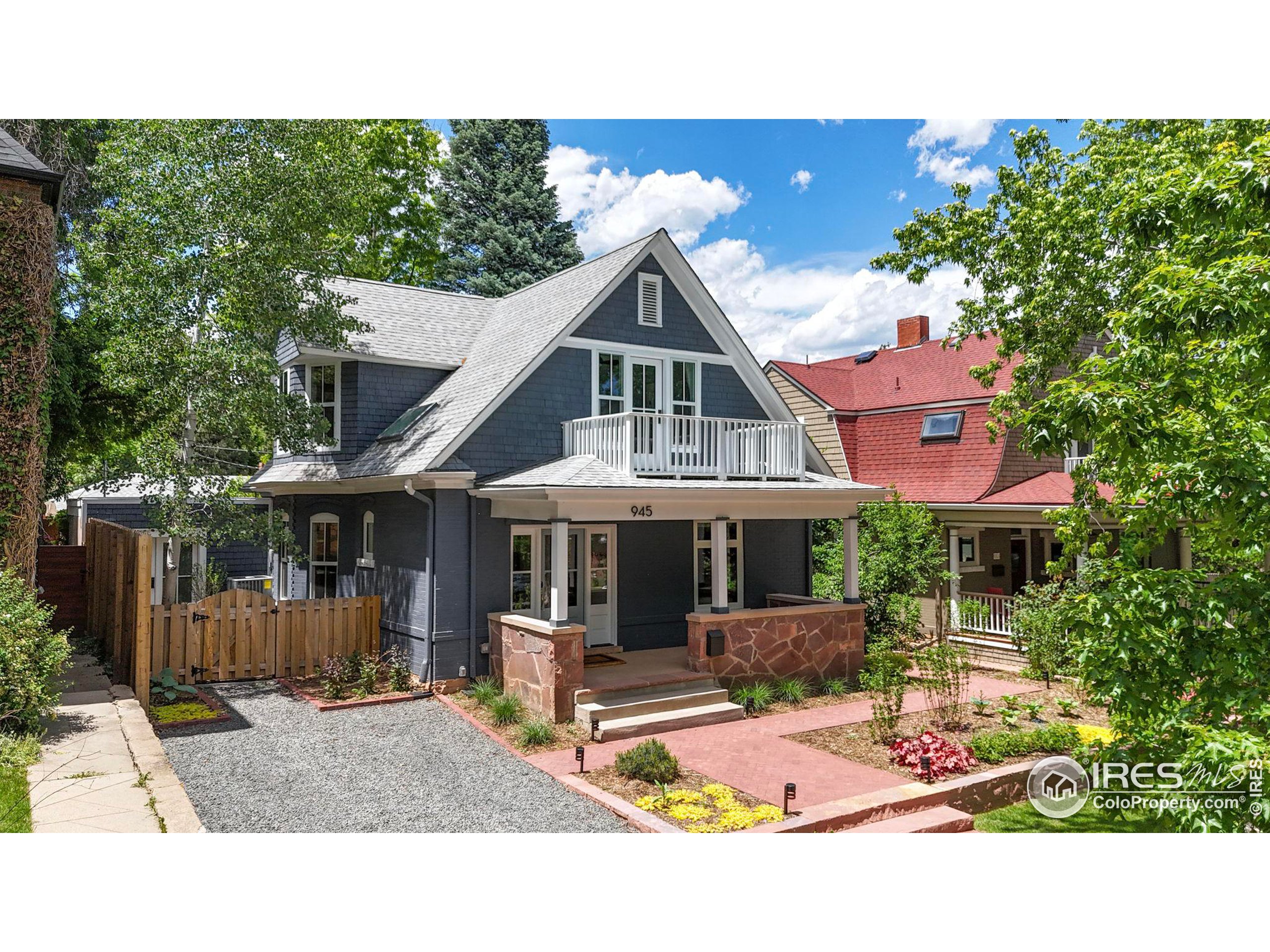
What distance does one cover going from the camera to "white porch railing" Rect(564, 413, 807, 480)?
12008mm

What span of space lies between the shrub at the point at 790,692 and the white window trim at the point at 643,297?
621 cm

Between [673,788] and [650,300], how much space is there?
8607 millimetres

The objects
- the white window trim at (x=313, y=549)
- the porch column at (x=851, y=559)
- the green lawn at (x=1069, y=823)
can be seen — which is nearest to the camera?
the green lawn at (x=1069, y=823)

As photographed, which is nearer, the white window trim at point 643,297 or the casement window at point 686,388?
the white window trim at point 643,297

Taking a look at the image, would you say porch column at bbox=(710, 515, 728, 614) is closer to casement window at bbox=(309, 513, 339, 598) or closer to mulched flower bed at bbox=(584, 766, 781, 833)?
mulched flower bed at bbox=(584, 766, 781, 833)

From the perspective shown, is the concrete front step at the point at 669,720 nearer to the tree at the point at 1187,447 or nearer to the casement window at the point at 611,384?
the casement window at the point at 611,384

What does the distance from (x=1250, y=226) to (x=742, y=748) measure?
6824mm

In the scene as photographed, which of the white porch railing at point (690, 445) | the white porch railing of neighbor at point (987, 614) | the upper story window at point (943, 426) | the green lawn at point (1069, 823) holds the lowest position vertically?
the green lawn at point (1069, 823)

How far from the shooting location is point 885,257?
13828 mm

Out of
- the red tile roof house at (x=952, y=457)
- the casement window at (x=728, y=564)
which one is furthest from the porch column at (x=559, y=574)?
the red tile roof house at (x=952, y=457)

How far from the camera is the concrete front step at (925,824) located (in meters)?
7.03

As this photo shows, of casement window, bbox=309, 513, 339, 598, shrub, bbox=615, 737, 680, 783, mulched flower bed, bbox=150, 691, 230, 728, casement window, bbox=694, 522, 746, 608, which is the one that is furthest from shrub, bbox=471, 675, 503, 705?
casement window, bbox=309, 513, 339, 598

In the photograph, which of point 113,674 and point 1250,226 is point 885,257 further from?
point 113,674

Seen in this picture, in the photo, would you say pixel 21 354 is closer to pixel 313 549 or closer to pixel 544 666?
pixel 544 666
